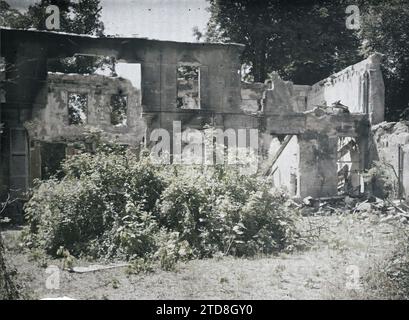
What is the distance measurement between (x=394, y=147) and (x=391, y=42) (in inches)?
354

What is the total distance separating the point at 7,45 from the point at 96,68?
13.8 m

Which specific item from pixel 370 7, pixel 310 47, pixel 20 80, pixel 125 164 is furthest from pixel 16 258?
pixel 310 47

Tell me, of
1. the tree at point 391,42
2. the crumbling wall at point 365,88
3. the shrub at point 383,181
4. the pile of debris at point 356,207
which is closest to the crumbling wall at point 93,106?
the pile of debris at point 356,207

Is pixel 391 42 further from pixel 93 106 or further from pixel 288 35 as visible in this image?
pixel 93 106

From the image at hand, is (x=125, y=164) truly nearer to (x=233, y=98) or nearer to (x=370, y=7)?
(x=233, y=98)

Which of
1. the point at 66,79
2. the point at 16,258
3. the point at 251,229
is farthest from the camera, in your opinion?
the point at 66,79

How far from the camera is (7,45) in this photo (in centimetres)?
1591

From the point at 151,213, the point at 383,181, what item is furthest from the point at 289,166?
the point at 151,213

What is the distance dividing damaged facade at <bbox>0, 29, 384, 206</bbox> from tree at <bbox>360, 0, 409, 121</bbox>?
3704 millimetres

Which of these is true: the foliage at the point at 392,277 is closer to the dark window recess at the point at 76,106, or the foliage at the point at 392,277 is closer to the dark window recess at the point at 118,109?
the dark window recess at the point at 118,109

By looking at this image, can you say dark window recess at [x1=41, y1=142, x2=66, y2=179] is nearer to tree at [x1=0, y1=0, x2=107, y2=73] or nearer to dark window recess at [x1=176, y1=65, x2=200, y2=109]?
tree at [x1=0, y1=0, x2=107, y2=73]

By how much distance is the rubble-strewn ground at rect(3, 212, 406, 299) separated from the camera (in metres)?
6.46

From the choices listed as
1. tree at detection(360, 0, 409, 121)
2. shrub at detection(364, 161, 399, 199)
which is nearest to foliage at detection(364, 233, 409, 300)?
shrub at detection(364, 161, 399, 199)

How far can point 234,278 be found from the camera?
7.24 meters
